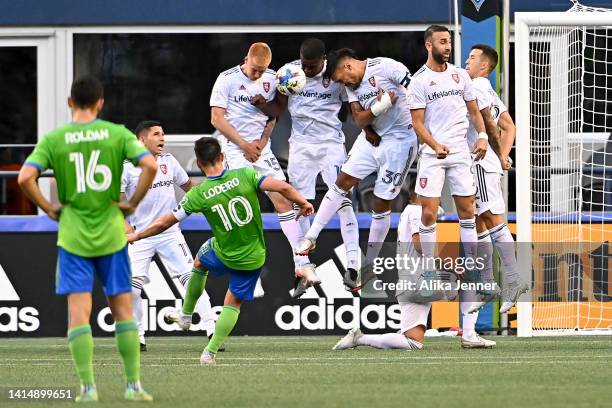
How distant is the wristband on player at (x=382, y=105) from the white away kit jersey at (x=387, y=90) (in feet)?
0.30

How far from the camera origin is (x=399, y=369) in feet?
33.6

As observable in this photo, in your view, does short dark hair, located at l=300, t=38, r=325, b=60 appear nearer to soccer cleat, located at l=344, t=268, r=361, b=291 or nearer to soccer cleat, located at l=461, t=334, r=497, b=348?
soccer cleat, located at l=344, t=268, r=361, b=291

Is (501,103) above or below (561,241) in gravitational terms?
above

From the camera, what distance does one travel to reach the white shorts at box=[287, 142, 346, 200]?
13.8 meters

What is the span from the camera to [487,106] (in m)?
13.1

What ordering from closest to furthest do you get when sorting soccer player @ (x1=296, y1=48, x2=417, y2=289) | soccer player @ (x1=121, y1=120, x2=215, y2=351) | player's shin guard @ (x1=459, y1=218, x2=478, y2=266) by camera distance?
player's shin guard @ (x1=459, y1=218, x2=478, y2=266)
soccer player @ (x1=296, y1=48, x2=417, y2=289)
soccer player @ (x1=121, y1=120, x2=215, y2=351)

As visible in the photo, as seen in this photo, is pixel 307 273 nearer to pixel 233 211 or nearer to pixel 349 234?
pixel 349 234

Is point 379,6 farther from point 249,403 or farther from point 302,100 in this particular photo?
point 249,403

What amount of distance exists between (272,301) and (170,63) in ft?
12.7

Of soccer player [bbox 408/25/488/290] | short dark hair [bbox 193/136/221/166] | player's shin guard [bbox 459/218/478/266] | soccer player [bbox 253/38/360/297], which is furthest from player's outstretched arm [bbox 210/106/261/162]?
short dark hair [bbox 193/136/221/166]

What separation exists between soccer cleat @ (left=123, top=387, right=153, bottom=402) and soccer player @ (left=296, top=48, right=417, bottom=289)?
17.2 ft

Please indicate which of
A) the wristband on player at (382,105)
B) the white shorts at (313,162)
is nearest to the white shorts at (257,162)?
the white shorts at (313,162)

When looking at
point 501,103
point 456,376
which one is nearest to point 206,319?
point 501,103

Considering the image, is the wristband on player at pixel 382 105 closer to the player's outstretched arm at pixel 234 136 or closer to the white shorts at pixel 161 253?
the player's outstretched arm at pixel 234 136
